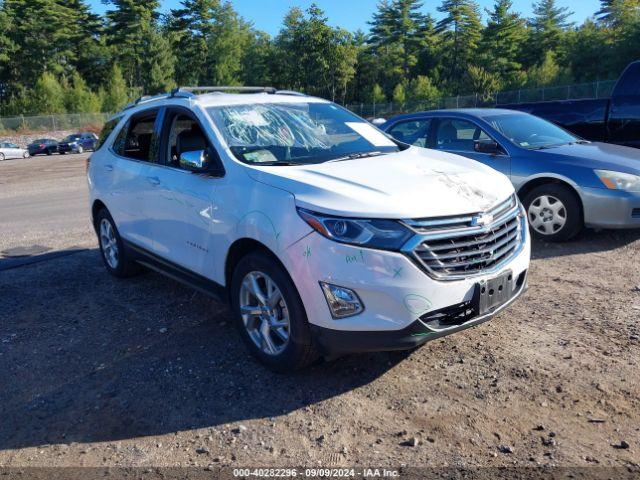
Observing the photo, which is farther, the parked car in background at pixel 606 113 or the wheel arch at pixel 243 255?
→ the parked car in background at pixel 606 113

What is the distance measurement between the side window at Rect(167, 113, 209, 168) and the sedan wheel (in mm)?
4114

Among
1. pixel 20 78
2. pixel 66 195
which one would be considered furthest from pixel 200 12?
pixel 66 195

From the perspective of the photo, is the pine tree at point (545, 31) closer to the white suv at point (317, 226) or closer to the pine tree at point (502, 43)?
the pine tree at point (502, 43)

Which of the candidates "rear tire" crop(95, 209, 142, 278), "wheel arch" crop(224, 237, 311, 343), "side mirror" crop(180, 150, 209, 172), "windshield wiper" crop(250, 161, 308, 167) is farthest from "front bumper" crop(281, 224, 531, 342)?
"rear tire" crop(95, 209, 142, 278)

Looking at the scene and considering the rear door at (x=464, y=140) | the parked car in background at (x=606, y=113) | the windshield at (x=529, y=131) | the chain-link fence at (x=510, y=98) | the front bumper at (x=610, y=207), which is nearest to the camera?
the front bumper at (x=610, y=207)

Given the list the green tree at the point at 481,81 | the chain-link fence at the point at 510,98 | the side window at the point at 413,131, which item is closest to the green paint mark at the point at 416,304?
the side window at the point at 413,131

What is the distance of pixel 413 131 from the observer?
26.5 ft

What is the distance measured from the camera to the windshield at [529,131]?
7.11 m

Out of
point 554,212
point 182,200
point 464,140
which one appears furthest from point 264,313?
point 464,140

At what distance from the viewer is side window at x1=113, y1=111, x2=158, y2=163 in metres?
5.10

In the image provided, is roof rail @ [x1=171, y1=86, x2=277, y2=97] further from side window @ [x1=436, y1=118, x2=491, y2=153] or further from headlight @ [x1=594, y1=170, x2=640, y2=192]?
headlight @ [x1=594, y1=170, x2=640, y2=192]

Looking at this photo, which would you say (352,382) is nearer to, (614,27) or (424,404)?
(424,404)

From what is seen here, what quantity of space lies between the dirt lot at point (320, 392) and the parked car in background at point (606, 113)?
15.4 ft

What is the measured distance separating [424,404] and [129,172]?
3.49 meters
